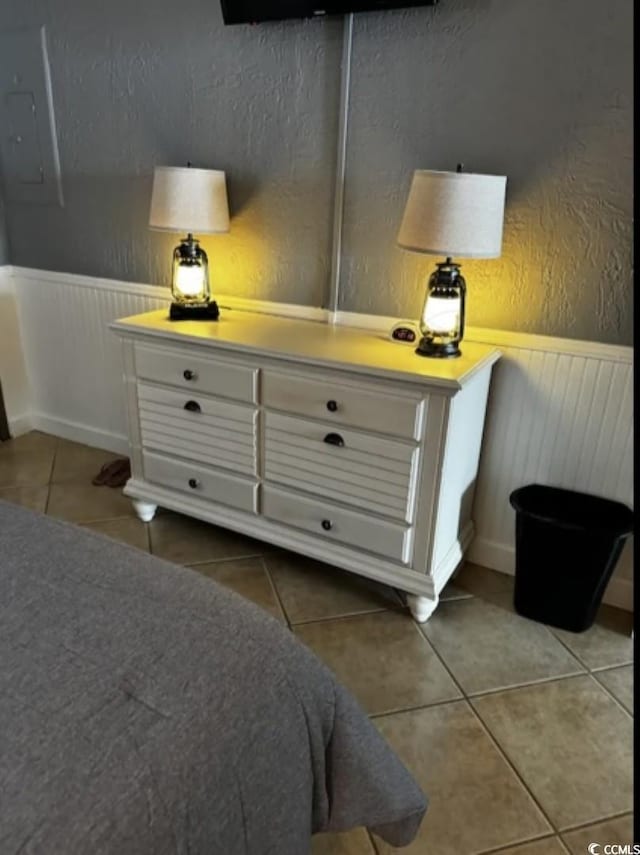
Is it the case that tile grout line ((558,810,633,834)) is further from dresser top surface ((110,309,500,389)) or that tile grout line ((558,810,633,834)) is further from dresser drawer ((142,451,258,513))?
dresser drawer ((142,451,258,513))

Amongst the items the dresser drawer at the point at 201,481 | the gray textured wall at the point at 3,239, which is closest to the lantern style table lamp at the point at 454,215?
the dresser drawer at the point at 201,481

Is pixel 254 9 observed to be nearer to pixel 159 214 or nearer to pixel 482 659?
pixel 159 214

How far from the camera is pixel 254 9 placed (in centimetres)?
199

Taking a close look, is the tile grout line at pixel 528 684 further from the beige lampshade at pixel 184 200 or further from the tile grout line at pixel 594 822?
the beige lampshade at pixel 184 200

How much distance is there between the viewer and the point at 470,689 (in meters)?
1.70

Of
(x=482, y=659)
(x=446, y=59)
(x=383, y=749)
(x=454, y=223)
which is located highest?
(x=446, y=59)

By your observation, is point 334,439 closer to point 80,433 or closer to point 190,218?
point 190,218

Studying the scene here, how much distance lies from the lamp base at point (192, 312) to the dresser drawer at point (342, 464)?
1.65 ft

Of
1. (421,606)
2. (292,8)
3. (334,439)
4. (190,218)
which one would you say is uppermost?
(292,8)

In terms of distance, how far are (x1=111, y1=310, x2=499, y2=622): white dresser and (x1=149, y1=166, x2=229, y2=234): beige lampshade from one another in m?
0.33

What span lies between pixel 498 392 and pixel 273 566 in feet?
3.27

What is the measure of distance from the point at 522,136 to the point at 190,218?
3.59 feet

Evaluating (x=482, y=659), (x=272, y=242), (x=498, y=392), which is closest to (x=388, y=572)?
(x=482, y=659)

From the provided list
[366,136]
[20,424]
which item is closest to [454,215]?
[366,136]
